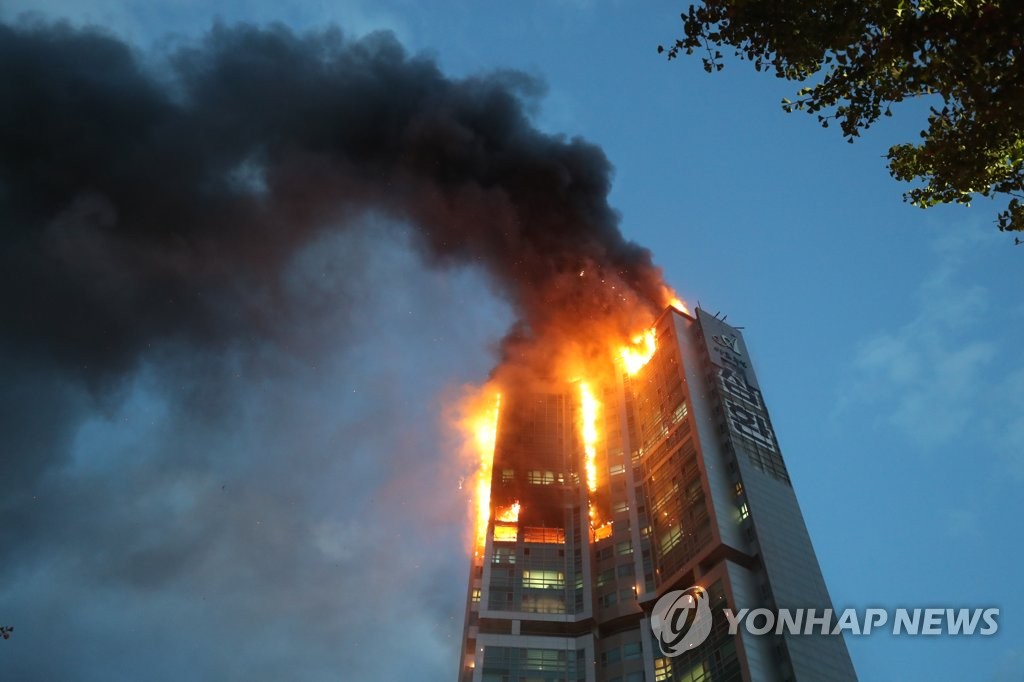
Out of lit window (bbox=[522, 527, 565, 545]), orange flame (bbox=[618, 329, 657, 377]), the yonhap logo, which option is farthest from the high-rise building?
orange flame (bbox=[618, 329, 657, 377])

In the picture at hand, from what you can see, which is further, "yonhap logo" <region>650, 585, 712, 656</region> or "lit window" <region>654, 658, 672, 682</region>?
"lit window" <region>654, 658, 672, 682</region>

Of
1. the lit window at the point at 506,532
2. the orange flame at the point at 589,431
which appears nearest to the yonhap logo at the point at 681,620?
the orange flame at the point at 589,431

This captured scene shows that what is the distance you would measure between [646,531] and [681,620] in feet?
49.0

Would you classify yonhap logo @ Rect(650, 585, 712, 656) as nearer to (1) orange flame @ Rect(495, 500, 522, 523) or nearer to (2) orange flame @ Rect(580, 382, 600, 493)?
(2) orange flame @ Rect(580, 382, 600, 493)

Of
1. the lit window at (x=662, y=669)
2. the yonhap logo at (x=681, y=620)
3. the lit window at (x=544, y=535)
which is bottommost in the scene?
the lit window at (x=662, y=669)

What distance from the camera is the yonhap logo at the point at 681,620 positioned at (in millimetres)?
73062

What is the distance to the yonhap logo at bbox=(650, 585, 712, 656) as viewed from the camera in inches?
2876

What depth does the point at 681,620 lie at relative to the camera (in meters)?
76.1

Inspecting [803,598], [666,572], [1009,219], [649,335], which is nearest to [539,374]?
[649,335]

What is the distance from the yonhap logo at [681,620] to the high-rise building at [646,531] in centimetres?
100

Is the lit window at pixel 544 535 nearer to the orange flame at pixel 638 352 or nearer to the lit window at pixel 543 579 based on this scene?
A: the lit window at pixel 543 579

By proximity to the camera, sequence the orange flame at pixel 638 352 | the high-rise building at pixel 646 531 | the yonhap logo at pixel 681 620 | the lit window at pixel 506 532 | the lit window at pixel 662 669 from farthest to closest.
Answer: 1. the orange flame at pixel 638 352
2. the lit window at pixel 506 532
3. the lit window at pixel 662 669
4. the yonhap logo at pixel 681 620
5. the high-rise building at pixel 646 531

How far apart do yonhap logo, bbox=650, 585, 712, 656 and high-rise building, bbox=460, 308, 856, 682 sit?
1.00m

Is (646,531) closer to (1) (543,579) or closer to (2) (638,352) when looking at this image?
(1) (543,579)
